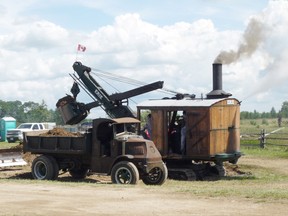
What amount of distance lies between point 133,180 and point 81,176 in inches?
141

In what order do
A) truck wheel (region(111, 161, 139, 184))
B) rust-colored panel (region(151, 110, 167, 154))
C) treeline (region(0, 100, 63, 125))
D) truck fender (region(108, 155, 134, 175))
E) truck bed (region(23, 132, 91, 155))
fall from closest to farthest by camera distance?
truck wheel (region(111, 161, 139, 184)), truck fender (region(108, 155, 134, 175)), truck bed (region(23, 132, 91, 155)), rust-colored panel (region(151, 110, 167, 154)), treeline (region(0, 100, 63, 125))

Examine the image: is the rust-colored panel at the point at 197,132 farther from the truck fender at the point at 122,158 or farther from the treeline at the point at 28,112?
the treeline at the point at 28,112

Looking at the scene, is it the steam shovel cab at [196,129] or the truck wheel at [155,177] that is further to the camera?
the steam shovel cab at [196,129]

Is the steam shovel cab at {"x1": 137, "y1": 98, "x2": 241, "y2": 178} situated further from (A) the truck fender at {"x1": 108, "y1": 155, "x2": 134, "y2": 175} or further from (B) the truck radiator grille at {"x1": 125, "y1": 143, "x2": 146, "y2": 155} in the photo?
(A) the truck fender at {"x1": 108, "y1": 155, "x2": 134, "y2": 175}

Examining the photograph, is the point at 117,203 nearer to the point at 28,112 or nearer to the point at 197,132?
the point at 197,132

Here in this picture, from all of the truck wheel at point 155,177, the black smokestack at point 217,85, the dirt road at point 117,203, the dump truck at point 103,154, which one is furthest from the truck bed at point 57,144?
the black smokestack at point 217,85

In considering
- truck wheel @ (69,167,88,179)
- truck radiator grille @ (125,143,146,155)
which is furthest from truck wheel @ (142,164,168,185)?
truck wheel @ (69,167,88,179)

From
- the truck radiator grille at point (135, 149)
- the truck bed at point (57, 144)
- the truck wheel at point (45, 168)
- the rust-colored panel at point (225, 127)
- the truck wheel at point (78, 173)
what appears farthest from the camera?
the rust-colored panel at point (225, 127)

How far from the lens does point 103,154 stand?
66.8 feet

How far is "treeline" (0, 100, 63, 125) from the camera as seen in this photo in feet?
341

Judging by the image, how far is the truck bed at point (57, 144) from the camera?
2080 cm

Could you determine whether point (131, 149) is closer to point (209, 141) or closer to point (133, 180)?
point (133, 180)

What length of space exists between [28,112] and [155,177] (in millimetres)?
101777

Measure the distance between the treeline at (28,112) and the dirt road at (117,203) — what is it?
7251 cm
